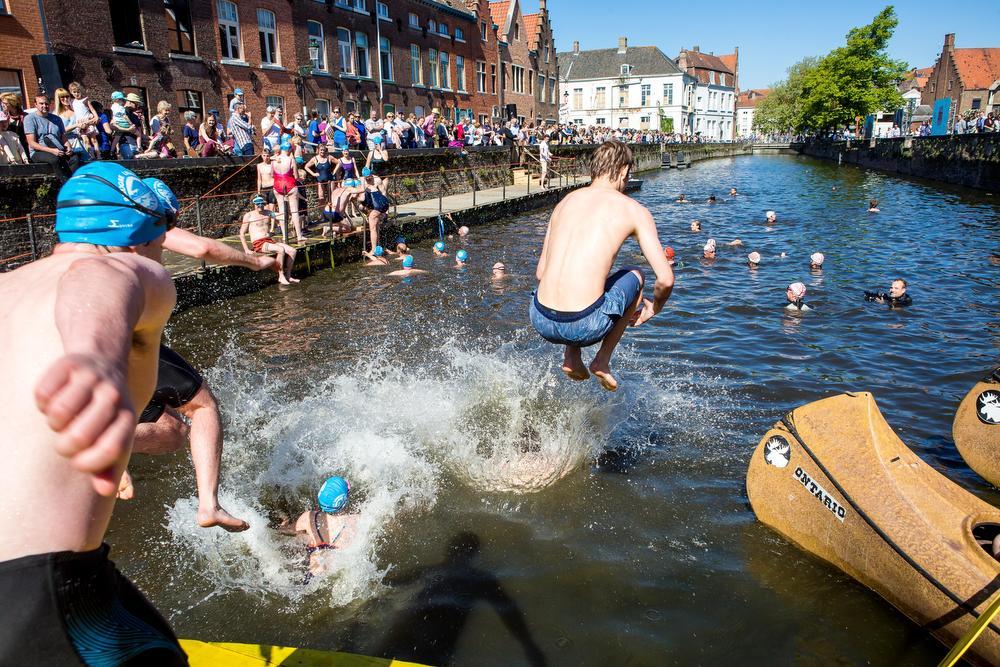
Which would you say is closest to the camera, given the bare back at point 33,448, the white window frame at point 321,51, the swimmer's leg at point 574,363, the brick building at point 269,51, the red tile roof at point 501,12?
the bare back at point 33,448

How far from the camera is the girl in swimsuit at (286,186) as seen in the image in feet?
47.6

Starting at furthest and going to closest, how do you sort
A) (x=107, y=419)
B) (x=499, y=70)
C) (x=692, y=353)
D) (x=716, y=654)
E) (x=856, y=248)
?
1. (x=499, y=70)
2. (x=856, y=248)
3. (x=692, y=353)
4. (x=716, y=654)
5. (x=107, y=419)

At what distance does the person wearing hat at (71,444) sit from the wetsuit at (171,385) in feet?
5.37

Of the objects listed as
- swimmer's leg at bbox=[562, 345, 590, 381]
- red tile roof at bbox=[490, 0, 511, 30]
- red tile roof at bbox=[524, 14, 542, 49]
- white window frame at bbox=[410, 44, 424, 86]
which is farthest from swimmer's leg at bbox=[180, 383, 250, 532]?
red tile roof at bbox=[524, 14, 542, 49]

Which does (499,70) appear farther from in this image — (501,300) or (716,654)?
(716,654)

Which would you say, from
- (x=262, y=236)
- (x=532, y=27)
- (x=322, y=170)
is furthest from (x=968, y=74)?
(x=262, y=236)

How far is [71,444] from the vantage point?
3.94ft

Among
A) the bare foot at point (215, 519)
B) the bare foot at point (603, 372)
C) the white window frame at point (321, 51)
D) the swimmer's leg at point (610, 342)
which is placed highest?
the white window frame at point (321, 51)

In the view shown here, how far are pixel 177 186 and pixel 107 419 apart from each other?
1533 centimetres

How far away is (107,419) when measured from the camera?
126cm

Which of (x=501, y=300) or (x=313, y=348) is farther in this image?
(x=501, y=300)

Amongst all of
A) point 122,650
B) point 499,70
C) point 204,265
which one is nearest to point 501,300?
point 204,265

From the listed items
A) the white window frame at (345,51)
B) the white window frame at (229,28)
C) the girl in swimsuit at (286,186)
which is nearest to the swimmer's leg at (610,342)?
the girl in swimsuit at (286,186)

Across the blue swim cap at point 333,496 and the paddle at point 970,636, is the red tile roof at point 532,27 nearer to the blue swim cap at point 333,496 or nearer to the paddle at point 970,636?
the blue swim cap at point 333,496
